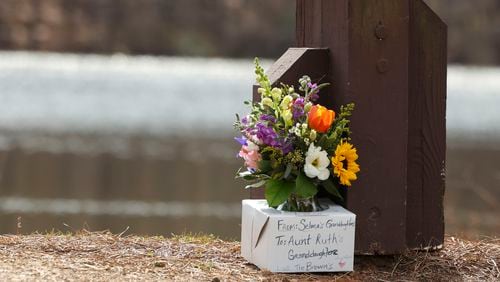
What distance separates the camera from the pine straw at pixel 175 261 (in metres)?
3.52

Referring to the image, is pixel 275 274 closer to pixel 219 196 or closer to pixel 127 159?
pixel 219 196

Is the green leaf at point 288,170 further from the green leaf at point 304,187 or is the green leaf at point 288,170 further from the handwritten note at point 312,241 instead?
the handwritten note at point 312,241

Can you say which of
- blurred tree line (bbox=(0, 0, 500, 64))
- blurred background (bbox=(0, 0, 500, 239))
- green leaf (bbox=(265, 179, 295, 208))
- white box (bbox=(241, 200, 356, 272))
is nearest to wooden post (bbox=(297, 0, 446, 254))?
white box (bbox=(241, 200, 356, 272))


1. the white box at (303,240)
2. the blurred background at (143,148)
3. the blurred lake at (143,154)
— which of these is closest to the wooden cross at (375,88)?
the white box at (303,240)

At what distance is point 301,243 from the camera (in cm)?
360

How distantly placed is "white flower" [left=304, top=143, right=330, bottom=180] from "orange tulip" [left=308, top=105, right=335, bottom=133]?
7 centimetres

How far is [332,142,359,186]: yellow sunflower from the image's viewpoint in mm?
3648

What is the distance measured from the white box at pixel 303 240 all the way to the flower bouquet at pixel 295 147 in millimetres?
73

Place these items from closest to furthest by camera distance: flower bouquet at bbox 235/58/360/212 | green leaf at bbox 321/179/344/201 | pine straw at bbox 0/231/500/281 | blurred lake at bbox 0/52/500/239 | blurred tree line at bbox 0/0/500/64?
pine straw at bbox 0/231/500/281
flower bouquet at bbox 235/58/360/212
green leaf at bbox 321/179/344/201
blurred lake at bbox 0/52/500/239
blurred tree line at bbox 0/0/500/64

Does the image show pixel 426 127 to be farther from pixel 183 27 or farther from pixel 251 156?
pixel 183 27

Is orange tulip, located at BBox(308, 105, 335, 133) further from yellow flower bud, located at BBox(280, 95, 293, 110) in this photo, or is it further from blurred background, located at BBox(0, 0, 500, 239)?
blurred background, located at BBox(0, 0, 500, 239)

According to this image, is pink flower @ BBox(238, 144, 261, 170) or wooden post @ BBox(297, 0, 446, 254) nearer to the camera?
pink flower @ BBox(238, 144, 261, 170)

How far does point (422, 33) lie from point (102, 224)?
5.94 meters

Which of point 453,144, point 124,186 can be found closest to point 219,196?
point 124,186
